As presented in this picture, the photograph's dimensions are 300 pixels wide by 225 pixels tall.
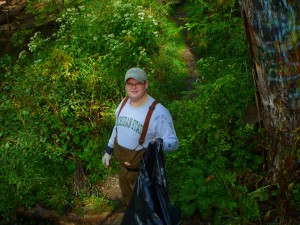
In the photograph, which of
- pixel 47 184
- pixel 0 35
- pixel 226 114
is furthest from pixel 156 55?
pixel 0 35

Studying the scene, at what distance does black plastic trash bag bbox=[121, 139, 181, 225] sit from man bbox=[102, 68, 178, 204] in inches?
6.2

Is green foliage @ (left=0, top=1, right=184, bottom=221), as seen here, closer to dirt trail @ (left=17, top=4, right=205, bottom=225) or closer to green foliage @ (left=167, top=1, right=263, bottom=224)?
dirt trail @ (left=17, top=4, right=205, bottom=225)

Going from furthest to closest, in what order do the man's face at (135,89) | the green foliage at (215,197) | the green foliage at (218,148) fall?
the green foliage at (218,148) → the green foliage at (215,197) → the man's face at (135,89)

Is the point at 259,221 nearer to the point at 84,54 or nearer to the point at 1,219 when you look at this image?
the point at 1,219

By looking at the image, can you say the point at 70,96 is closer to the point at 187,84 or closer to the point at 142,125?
the point at 187,84

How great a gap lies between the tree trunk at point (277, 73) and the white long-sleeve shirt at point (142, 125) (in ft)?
3.82

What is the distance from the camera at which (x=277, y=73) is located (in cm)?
441

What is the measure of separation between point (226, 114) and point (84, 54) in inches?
114

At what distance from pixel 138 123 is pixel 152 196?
70 centimetres

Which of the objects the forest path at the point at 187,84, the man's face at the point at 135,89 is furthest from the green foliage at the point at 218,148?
the man's face at the point at 135,89

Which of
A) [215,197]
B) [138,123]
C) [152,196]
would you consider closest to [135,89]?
[138,123]

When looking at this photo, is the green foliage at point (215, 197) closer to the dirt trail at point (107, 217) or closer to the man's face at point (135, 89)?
the dirt trail at point (107, 217)

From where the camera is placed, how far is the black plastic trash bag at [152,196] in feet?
12.5

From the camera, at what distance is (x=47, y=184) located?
605cm
